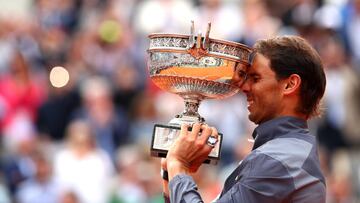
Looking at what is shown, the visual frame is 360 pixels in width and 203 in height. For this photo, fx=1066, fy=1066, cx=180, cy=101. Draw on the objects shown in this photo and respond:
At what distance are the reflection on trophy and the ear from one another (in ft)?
0.62

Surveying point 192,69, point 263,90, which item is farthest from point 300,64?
point 192,69

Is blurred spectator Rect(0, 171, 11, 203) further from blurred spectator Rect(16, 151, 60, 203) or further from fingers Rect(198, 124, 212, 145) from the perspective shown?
fingers Rect(198, 124, 212, 145)

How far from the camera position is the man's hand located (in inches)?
172

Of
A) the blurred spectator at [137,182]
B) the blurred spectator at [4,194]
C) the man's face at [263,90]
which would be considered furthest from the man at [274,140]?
the blurred spectator at [4,194]

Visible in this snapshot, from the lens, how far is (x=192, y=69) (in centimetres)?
439

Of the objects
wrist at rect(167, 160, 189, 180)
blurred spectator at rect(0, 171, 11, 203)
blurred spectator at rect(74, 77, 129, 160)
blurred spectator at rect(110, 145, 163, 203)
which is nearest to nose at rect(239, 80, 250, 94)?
wrist at rect(167, 160, 189, 180)

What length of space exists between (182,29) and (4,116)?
2.39 metres

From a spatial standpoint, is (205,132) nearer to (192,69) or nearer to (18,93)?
(192,69)

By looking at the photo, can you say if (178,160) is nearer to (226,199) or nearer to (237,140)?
(226,199)

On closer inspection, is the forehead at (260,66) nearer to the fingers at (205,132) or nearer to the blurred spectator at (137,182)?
the fingers at (205,132)

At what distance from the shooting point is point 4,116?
11453 mm

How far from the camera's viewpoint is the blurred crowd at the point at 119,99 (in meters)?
10.4

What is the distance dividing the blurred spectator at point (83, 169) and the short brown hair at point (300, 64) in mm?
6144

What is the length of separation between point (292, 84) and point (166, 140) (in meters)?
0.57
